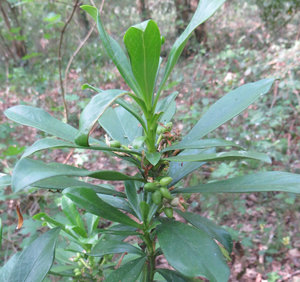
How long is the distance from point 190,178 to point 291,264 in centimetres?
107

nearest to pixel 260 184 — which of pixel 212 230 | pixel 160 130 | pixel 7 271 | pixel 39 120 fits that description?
pixel 212 230

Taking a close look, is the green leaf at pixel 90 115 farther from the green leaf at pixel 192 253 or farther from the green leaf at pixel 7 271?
the green leaf at pixel 7 271

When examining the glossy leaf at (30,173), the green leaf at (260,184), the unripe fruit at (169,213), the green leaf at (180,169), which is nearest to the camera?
the glossy leaf at (30,173)

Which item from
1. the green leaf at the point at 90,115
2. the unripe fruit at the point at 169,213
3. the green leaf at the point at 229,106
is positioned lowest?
the unripe fruit at the point at 169,213

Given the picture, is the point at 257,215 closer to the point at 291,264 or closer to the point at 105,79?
the point at 291,264

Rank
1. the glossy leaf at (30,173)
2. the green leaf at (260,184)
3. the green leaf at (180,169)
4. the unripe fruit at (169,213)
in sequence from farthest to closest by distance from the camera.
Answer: the green leaf at (180,169)
the unripe fruit at (169,213)
the green leaf at (260,184)
the glossy leaf at (30,173)

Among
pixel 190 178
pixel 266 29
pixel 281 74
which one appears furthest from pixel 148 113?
pixel 266 29

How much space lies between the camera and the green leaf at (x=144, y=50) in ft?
1.82

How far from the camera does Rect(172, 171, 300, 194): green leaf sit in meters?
0.58

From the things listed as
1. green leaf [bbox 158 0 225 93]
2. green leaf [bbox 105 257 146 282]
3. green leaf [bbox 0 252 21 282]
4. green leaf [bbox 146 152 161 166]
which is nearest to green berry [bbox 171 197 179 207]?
green leaf [bbox 146 152 161 166]

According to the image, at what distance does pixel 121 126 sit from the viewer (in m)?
0.91

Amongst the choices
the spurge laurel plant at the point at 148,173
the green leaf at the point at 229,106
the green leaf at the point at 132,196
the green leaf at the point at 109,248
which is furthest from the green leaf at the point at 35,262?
the green leaf at the point at 229,106

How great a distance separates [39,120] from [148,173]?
323 mm

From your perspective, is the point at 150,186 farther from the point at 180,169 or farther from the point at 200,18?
the point at 200,18
